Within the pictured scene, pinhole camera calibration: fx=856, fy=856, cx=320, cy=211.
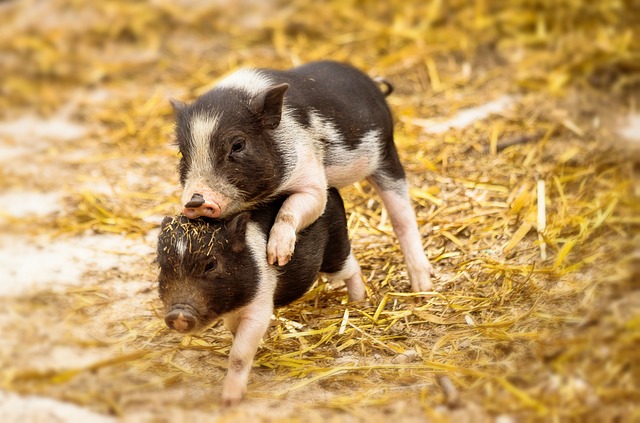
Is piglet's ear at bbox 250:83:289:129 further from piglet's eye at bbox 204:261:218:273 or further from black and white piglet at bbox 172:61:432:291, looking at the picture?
piglet's eye at bbox 204:261:218:273

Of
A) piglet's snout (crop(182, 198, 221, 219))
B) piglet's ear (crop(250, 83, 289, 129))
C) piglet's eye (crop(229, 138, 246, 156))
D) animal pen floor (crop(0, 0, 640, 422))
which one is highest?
piglet's ear (crop(250, 83, 289, 129))

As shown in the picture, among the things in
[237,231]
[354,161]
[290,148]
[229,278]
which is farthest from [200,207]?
[354,161]

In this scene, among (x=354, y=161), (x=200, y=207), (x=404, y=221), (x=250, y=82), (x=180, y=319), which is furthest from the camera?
(x=404, y=221)

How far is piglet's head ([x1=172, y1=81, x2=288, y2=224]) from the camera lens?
4207 mm

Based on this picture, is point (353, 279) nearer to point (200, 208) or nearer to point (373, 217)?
point (373, 217)

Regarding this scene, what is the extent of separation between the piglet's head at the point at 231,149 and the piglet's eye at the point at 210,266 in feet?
0.74

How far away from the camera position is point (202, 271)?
13.3 feet

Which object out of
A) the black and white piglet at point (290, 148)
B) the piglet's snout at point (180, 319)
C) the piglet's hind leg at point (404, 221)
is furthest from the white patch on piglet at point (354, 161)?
the piglet's snout at point (180, 319)

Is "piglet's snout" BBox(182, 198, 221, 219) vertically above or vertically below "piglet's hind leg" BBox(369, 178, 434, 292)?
above

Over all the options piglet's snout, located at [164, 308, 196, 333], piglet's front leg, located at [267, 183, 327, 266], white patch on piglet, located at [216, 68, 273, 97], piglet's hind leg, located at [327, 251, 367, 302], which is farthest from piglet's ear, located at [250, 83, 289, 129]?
piglet's snout, located at [164, 308, 196, 333]

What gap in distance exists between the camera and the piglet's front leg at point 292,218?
4.19 m

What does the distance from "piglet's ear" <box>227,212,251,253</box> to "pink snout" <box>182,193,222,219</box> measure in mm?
110

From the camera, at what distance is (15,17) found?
9.80 meters

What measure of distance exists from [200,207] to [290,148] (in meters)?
0.70
